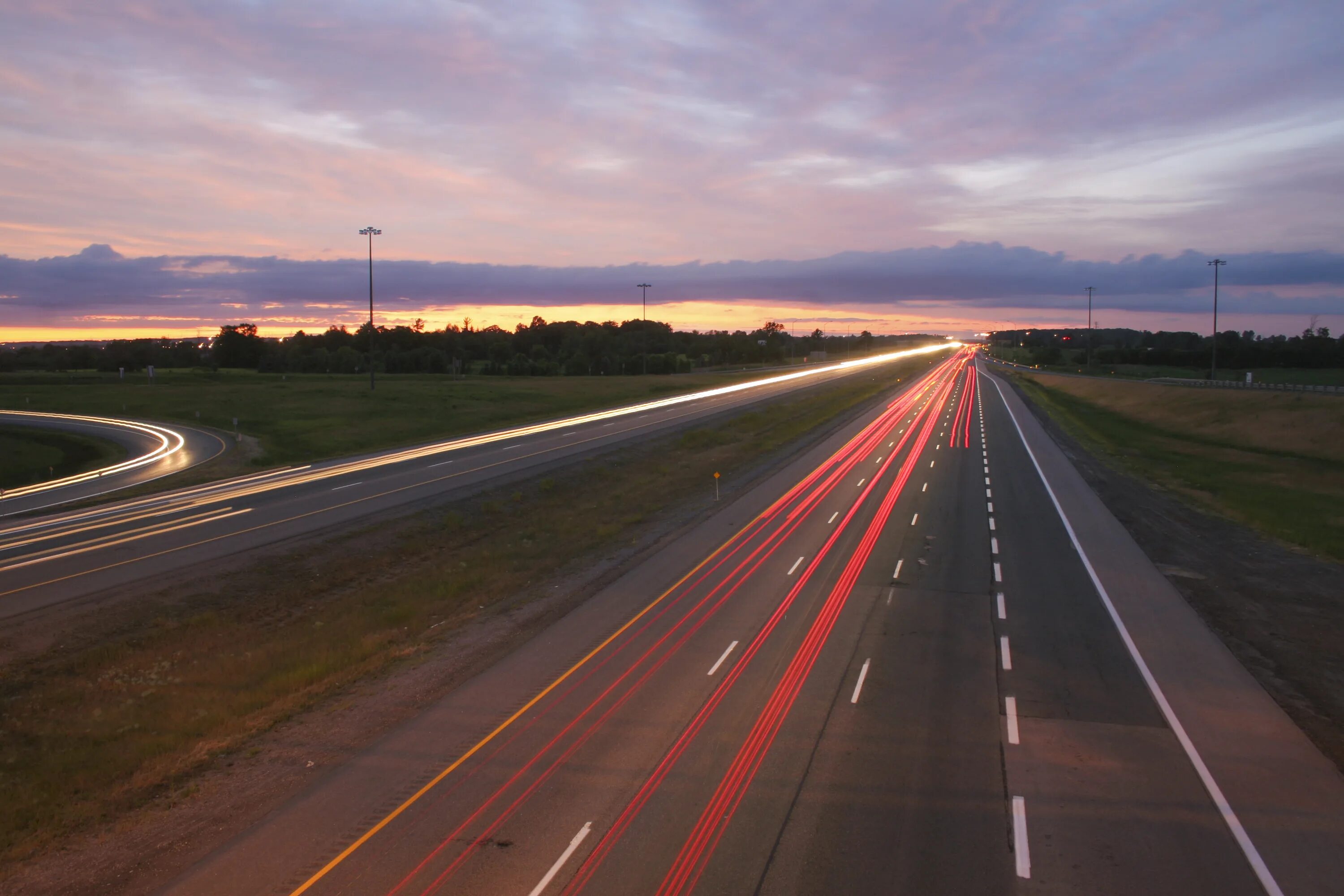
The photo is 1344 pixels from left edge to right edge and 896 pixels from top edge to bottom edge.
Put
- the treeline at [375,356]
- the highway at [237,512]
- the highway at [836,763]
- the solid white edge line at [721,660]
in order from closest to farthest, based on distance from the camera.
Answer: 1. the highway at [836,763]
2. the solid white edge line at [721,660]
3. the highway at [237,512]
4. the treeline at [375,356]

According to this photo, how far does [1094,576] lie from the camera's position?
2008 cm

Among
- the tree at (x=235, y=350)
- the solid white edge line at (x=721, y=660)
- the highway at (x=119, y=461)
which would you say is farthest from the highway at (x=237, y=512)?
the tree at (x=235, y=350)

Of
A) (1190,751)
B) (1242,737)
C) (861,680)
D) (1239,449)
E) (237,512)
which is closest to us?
(1190,751)

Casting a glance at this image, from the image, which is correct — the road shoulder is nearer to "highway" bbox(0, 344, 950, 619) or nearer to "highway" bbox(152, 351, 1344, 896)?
"highway" bbox(152, 351, 1344, 896)

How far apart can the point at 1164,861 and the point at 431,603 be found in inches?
590

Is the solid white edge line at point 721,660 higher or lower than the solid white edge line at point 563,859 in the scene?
higher

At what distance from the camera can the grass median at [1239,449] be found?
2806 cm

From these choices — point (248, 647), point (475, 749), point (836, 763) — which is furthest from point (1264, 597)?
point (248, 647)

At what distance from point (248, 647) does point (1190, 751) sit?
652 inches

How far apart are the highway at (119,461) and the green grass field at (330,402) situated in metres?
2.92

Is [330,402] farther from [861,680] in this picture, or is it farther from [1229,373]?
[1229,373]

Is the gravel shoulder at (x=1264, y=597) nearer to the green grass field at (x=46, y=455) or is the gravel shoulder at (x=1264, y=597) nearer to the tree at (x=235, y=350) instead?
the green grass field at (x=46, y=455)

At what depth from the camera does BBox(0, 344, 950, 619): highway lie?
1981 centimetres

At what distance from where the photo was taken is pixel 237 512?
89.2 feet
